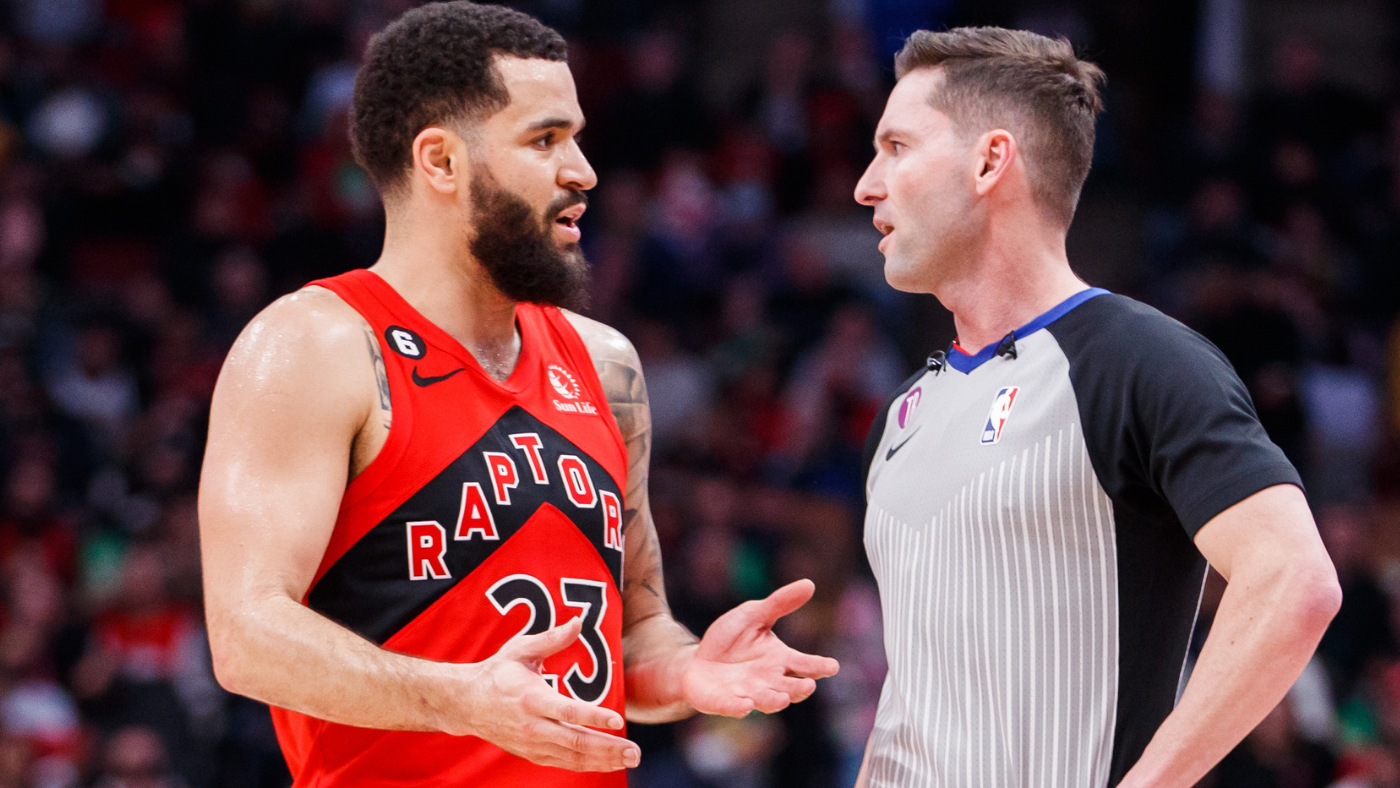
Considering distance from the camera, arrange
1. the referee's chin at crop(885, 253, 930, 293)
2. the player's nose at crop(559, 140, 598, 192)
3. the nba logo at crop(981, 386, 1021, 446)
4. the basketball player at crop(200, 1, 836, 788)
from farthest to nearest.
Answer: the player's nose at crop(559, 140, 598, 192), the referee's chin at crop(885, 253, 930, 293), the nba logo at crop(981, 386, 1021, 446), the basketball player at crop(200, 1, 836, 788)

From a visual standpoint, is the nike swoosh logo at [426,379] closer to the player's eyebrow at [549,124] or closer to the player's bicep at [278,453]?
the player's bicep at [278,453]

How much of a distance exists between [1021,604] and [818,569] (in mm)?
7018

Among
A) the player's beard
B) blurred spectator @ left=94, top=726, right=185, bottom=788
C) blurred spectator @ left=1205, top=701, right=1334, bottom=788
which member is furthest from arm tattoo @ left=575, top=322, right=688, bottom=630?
blurred spectator @ left=94, top=726, right=185, bottom=788

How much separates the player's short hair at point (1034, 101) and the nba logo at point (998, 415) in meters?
0.47

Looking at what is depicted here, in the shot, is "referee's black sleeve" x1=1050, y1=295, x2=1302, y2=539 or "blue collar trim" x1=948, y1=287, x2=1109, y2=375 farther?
"blue collar trim" x1=948, y1=287, x2=1109, y2=375

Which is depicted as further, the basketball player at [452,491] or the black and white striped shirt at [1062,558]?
the basketball player at [452,491]

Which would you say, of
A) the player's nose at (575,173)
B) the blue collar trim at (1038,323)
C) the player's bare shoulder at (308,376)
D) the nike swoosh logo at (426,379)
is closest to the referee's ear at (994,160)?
the blue collar trim at (1038,323)

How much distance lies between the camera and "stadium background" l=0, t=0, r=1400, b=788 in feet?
29.3

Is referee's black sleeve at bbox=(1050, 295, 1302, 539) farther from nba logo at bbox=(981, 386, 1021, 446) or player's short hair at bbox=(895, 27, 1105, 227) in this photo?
player's short hair at bbox=(895, 27, 1105, 227)

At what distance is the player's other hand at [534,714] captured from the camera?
2.76m

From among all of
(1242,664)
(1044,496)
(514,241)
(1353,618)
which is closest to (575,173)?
(514,241)

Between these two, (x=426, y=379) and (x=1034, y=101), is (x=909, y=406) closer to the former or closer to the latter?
(x=1034, y=101)

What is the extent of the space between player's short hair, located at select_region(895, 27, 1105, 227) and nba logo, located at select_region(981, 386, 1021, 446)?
1.53 feet

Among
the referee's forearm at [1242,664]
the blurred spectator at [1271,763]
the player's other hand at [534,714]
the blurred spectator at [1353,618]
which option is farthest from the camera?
the blurred spectator at [1353,618]
